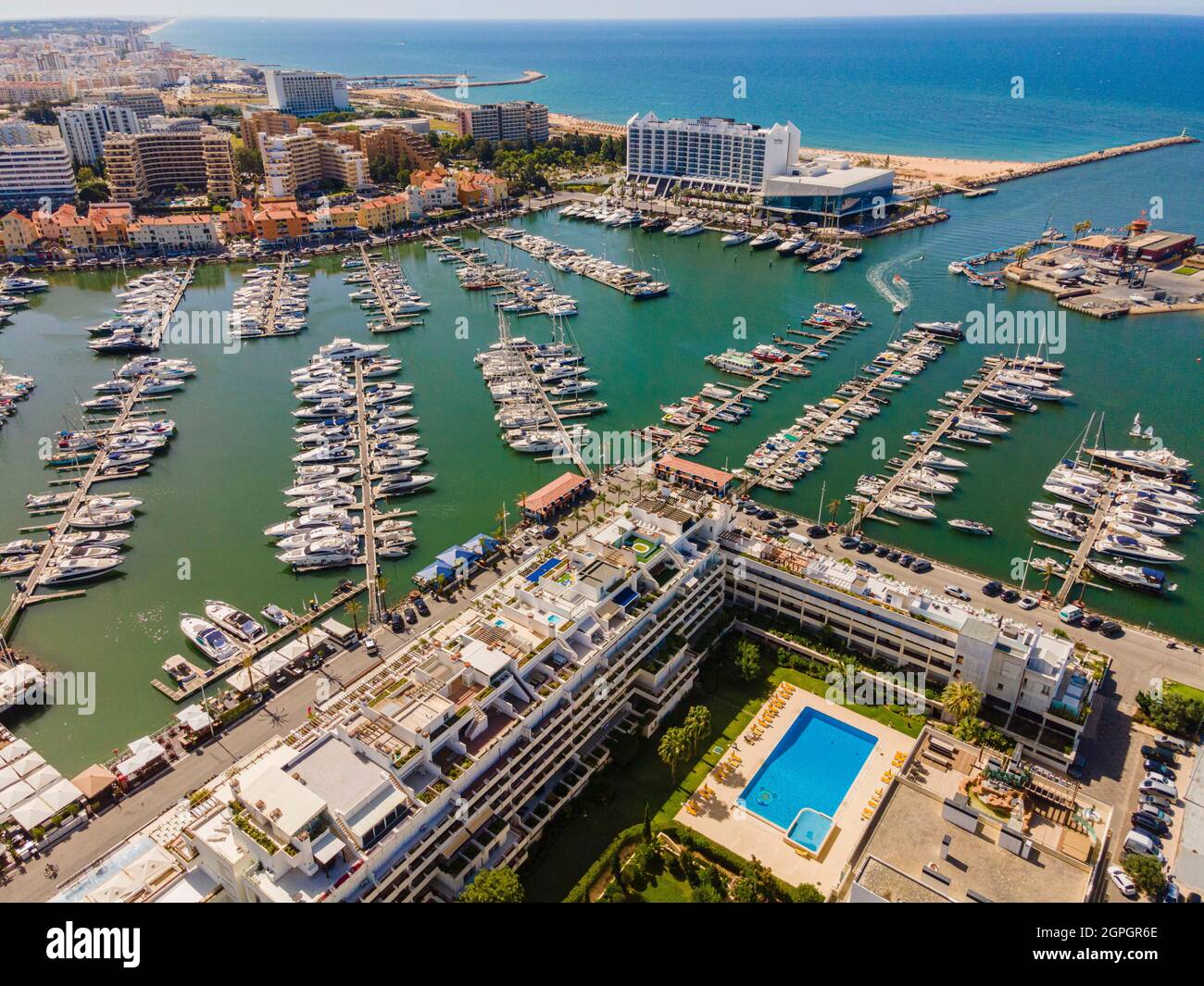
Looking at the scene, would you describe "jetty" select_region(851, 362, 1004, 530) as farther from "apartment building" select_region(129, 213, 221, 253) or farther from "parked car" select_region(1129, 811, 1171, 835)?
"apartment building" select_region(129, 213, 221, 253)

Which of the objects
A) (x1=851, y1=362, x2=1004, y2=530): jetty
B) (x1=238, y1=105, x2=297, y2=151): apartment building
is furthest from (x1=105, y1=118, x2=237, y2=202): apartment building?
(x1=851, y1=362, x2=1004, y2=530): jetty

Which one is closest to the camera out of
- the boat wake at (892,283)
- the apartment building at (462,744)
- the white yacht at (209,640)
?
the apartment building at (462,744)

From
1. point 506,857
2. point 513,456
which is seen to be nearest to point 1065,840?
point 506,857

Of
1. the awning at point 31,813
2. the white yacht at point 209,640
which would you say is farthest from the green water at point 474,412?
the awning at point 31,813

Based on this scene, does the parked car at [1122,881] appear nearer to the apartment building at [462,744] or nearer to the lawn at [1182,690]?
the lawn at [1182,690]
